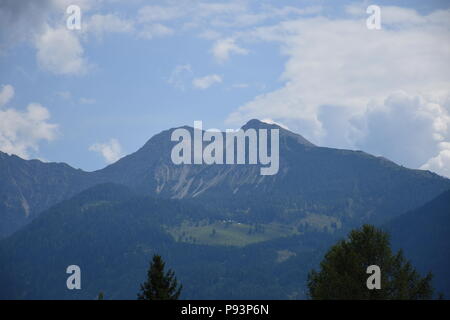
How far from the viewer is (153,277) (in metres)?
70.5

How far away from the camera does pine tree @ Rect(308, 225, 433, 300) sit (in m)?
73.2

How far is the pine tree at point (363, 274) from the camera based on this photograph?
7319cm

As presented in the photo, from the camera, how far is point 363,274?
73.8 m
